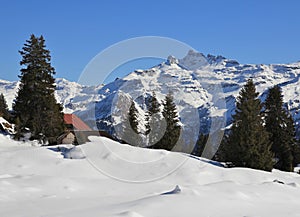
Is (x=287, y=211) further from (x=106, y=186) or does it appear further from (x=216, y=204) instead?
(x=106, y=186)

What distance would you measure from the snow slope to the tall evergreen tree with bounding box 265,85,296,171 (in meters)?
18.9

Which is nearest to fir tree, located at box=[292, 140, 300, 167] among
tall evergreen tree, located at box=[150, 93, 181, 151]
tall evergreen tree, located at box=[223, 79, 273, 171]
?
tall evergreen tree, located at box=[150, 93, 181, 151]

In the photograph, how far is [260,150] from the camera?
3350 cm

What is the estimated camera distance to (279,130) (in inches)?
1718

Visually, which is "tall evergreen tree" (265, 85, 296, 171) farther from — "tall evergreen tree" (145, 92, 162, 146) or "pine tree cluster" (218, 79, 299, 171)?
"tall evergreen tree" (145, 92, 162, 146)

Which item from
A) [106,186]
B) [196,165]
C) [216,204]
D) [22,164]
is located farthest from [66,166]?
[216,204]

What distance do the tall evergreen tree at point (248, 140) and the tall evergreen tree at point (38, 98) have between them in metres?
15.8

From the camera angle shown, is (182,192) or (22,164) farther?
(22,164)

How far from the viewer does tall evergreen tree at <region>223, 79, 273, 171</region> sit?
108 ft

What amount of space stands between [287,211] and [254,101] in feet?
73.5

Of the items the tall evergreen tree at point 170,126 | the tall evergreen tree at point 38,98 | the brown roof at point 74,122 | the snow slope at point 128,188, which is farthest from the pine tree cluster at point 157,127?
the snow slope at point 128,188

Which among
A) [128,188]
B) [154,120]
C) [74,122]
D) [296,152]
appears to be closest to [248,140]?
[296,152]

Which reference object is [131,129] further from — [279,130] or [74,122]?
[279,130]

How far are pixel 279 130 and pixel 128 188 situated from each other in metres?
29.9
